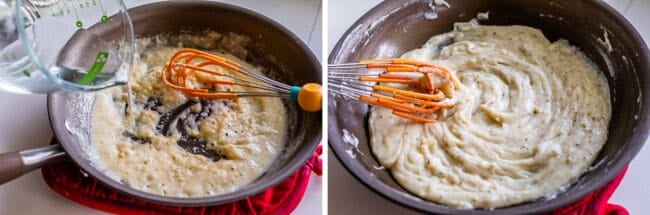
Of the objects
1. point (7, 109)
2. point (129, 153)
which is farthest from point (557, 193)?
point (7, 109)

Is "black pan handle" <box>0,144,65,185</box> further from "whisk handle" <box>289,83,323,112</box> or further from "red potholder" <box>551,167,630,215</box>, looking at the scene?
"red potholder" <box>551,167,630,215</box>

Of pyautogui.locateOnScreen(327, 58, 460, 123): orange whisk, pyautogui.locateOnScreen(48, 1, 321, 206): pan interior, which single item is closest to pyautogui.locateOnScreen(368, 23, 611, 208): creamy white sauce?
pyautogui.locateOnScreen(327, 58, 460, 123): orange whisk

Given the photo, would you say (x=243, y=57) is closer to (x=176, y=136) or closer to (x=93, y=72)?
(x=176, y=136)

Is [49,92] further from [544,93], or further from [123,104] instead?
[544,93]

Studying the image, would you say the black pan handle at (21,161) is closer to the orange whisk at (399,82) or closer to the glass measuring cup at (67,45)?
the glass measuring cup at (67,45)

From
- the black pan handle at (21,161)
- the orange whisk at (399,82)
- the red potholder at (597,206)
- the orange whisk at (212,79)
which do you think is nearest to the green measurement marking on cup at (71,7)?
the orange whisk at (212,79)
